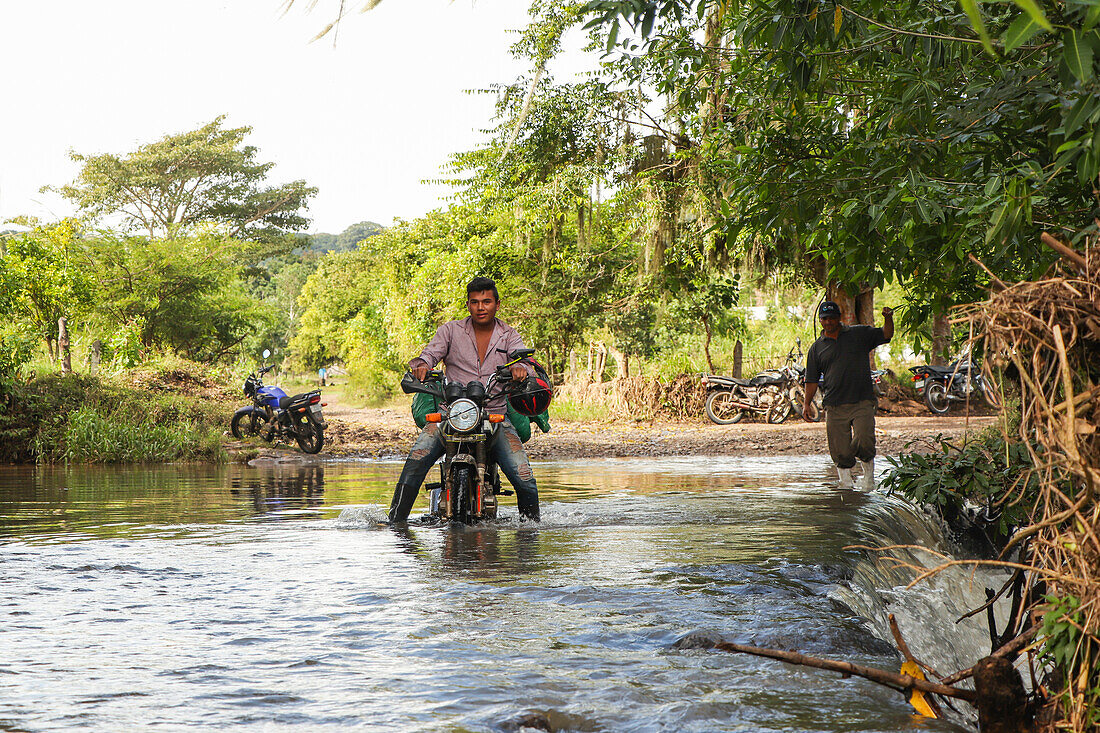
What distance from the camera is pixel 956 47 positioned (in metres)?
4.98

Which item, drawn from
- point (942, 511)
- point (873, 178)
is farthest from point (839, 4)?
point (942, 511)

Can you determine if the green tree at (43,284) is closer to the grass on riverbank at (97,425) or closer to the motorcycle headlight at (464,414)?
the grass on riverbank at (97,425)

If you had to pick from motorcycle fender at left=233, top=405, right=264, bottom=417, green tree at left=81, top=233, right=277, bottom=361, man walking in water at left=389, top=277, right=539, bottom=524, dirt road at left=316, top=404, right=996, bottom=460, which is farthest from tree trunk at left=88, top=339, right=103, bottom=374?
man walking in water at left=389, top=277, right=539, bottom=524

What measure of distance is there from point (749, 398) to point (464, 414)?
52.6 feet

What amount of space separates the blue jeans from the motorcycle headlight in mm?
261

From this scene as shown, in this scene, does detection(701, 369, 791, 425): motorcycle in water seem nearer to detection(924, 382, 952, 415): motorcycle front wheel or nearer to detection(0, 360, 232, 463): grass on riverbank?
detection(924, 382, 952, 415): motorcycle front wheel

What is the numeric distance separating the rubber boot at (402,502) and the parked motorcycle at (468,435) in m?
0.27

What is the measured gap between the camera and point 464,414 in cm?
738

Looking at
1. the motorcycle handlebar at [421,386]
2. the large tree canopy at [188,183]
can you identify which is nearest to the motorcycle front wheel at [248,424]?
the motorcycle handlebar at [421,386]

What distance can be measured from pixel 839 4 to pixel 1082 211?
5.76 ft

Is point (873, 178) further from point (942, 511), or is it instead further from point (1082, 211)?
point (942, 511)

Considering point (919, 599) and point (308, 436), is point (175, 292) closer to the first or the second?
point (308, 436)

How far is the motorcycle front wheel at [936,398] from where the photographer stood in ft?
76.6

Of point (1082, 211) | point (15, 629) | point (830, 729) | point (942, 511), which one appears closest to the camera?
point (830, 729)
